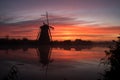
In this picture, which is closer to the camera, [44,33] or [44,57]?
[44,57]

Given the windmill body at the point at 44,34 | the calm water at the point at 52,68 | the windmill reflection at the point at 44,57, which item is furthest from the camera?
the windmill body at the point at 44,34

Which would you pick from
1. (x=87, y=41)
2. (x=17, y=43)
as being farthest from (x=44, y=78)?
(x=87, y=41)

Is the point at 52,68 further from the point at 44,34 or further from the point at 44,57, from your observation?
the point at 44,34

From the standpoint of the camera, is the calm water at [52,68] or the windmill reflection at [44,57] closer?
the calm water at [52,68]

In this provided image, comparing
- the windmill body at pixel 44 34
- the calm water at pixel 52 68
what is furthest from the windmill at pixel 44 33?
the calm water at pixel 52 68

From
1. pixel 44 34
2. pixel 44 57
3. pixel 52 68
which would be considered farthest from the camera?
pixel 44 34

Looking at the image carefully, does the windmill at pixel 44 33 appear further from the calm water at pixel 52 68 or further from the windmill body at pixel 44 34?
the calm water at pixel 52 68

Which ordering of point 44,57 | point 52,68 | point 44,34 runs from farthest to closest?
point 44,34, point 44,57, point 52,68

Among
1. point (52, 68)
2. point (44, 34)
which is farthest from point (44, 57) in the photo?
point (44, 34)

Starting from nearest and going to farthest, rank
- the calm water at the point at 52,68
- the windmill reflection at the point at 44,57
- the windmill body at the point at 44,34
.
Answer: the calm water at the point at 52,68 → the windmill reflection at the point at 44,57 → the windmill body at the point at 44,34

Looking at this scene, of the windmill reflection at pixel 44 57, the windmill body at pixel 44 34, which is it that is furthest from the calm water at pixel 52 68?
the windmill body at pixel 44 34

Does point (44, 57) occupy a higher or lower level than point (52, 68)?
lower

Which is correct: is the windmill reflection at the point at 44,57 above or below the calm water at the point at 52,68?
below

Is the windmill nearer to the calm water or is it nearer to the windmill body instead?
the windmill body
